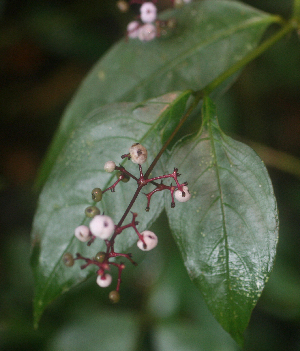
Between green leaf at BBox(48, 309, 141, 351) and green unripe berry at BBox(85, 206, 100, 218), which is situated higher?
green unripe berry at BBox(85, 206, 100, 218)

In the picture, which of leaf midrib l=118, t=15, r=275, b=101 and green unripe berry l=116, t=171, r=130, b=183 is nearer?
green unripe berry l=116, t=171, r=130, b=183

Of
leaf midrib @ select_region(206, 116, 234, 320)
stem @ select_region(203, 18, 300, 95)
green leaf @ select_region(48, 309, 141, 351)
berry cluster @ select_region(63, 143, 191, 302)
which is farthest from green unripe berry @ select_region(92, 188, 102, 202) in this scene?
green leaf @ select_region(48, 309, 141, 351)

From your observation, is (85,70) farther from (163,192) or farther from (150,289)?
(163,192)

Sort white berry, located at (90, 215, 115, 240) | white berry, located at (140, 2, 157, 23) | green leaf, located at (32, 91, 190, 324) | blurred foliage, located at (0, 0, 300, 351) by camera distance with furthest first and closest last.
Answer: blurred foliage, located at (0, 0, 300, 351)
white berry, located at (140, 2, 157, 23)
green leaf, located at (32, 91, 190, 324)
white berry, located at (90, 215, 115, 240)

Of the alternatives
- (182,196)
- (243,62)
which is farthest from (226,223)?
(243,62)

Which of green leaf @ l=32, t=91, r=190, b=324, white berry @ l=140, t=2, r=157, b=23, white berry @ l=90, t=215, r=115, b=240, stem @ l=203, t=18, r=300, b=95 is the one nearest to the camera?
white berry @ l=90, t=215, r=115, b=240

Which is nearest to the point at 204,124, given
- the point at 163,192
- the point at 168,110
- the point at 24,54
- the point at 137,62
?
the point at 168,110

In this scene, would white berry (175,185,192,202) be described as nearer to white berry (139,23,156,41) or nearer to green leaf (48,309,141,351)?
white berry (139,23,156,41)
